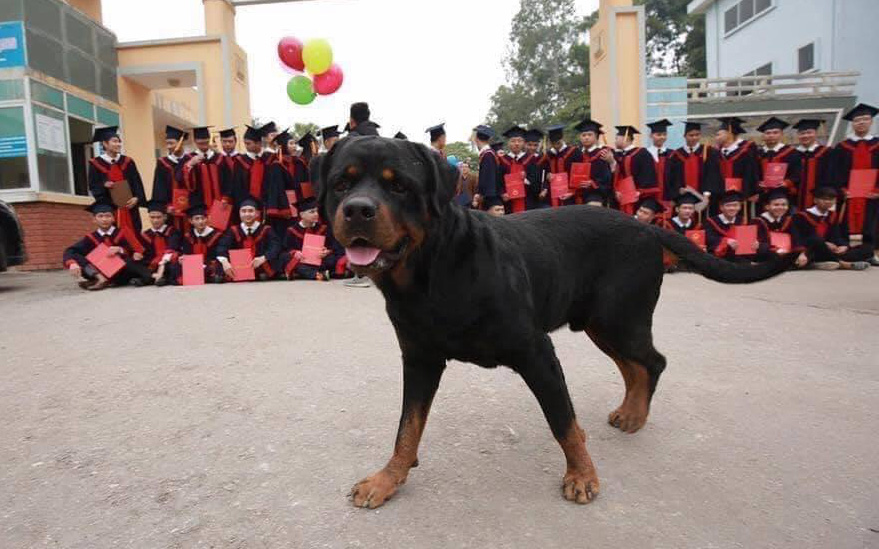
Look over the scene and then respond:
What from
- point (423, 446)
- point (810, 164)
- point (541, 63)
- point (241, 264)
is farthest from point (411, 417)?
point (541, 63)

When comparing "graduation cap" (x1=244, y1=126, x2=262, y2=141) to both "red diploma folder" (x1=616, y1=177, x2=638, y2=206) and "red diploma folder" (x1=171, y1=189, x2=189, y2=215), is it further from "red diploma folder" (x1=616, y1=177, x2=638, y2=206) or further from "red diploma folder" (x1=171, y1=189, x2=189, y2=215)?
"red diploma folder" (x1=616, y1=177, x2=638, y2=206)

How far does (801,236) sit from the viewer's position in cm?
902

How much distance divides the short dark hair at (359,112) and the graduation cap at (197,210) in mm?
3199

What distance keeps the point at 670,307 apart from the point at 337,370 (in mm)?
3681

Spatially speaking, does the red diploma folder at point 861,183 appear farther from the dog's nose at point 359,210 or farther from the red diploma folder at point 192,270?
the red diploma folder at point 192,270

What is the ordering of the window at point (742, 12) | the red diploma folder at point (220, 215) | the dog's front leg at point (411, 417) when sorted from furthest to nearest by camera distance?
1. the window at point (742, 12)
2. the red diploma folder at point (220, 215)
3. the dog's front leg at point (411, 417)

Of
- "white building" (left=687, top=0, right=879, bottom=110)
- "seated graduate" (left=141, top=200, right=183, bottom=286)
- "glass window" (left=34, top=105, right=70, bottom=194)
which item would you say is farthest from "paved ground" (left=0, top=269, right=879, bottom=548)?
"white building" (left=687, top=0, right=879, bottom=110)

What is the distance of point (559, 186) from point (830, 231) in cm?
428

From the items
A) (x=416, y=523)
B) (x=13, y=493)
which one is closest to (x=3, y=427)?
(x=13, y=493)

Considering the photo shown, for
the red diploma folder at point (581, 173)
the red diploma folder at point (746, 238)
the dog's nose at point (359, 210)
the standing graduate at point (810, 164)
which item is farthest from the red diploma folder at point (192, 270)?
the standing graduate at point (810, 164)

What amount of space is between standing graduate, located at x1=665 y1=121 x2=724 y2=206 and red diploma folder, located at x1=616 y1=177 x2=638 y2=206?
29.0 inches

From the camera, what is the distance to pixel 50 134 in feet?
38.8

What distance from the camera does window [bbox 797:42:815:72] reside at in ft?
70.0

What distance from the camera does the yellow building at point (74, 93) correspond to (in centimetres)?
1123
